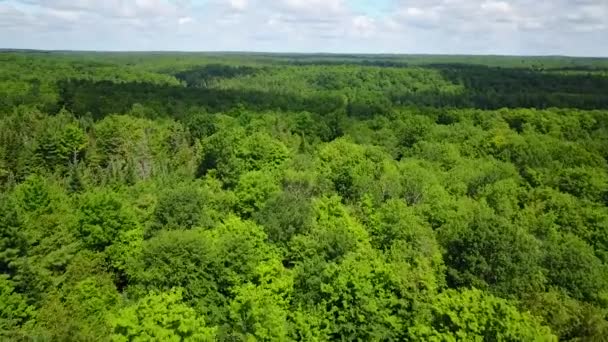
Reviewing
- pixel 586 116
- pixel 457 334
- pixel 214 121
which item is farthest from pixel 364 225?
pixel 586 116

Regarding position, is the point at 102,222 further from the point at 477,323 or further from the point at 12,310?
the point at 477,323

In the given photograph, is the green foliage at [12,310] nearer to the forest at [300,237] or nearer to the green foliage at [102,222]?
the forest at [300,237]

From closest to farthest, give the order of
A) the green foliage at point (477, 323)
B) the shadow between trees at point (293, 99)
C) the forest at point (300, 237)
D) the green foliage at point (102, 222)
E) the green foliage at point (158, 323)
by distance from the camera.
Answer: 1. the green foliage at point (158, 323)
2. the green foliage at point (477, 323)
3. the forest at point (300, 237)
4. the green foliage at point (102, 222)
5. the shadow between trees at point (293, 99)

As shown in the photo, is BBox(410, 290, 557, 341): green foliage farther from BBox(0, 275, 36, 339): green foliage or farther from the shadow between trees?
the shadow between trees

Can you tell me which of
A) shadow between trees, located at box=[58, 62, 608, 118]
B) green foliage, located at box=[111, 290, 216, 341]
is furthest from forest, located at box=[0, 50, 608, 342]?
shadow between trees, located at box=[58, 62, 608, 118]

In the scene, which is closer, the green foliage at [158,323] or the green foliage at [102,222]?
the green foliage at [158,323]

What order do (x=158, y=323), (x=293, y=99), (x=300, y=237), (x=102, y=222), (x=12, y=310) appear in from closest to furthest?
(x=158, y=323) → (x=12, y=310) → (x=300, y=237) → (x=102, y=222) → (x=293, y=99)

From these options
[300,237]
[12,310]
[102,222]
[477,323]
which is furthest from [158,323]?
[102,222]

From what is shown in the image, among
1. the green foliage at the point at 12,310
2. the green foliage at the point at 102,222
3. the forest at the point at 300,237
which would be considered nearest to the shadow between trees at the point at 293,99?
the forest at the point at 300,237

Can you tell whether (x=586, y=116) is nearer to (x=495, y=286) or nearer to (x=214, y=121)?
(x=214, y=121)
